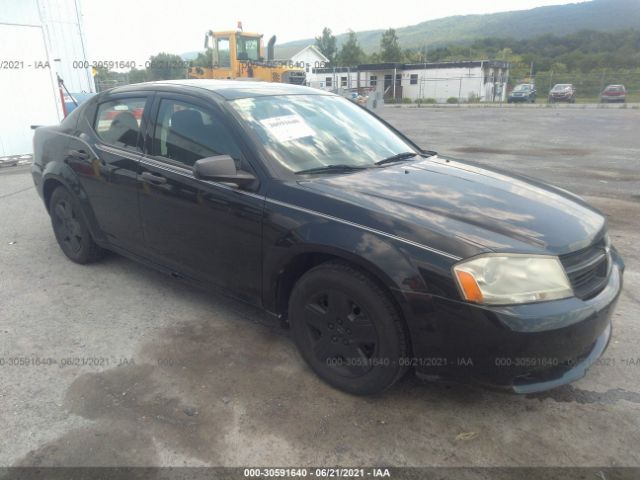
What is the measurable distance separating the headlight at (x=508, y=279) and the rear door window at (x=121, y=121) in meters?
2.57

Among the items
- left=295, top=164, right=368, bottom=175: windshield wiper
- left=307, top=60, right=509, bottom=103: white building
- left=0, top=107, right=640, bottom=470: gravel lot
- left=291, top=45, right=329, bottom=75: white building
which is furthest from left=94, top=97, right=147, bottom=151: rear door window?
left=291, top=45, right=329, bottom=75: white building

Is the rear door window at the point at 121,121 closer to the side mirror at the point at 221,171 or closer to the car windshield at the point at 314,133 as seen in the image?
the car windshield at the point at 314,133

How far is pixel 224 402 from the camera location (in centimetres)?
263

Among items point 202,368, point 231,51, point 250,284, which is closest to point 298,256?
point 250,284

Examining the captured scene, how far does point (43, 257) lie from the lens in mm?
4785

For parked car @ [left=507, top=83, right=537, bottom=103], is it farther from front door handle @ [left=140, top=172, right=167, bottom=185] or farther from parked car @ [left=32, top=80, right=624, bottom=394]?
front door handle @ [left=140, top=172, right=167, bottom=185]

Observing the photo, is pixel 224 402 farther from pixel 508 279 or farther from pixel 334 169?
pixel 508 279

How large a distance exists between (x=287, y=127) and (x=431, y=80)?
150 ft

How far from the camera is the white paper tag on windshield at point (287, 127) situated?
3.05m

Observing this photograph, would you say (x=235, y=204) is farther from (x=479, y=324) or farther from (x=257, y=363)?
(x=479, y=324)

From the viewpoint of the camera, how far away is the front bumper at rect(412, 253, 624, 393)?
2150mm

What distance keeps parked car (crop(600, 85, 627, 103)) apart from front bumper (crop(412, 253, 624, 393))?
3770 centimetres

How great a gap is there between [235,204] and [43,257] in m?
2.92

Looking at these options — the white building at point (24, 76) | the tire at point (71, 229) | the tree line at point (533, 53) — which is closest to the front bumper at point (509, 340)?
the tire at point (71, 229)
